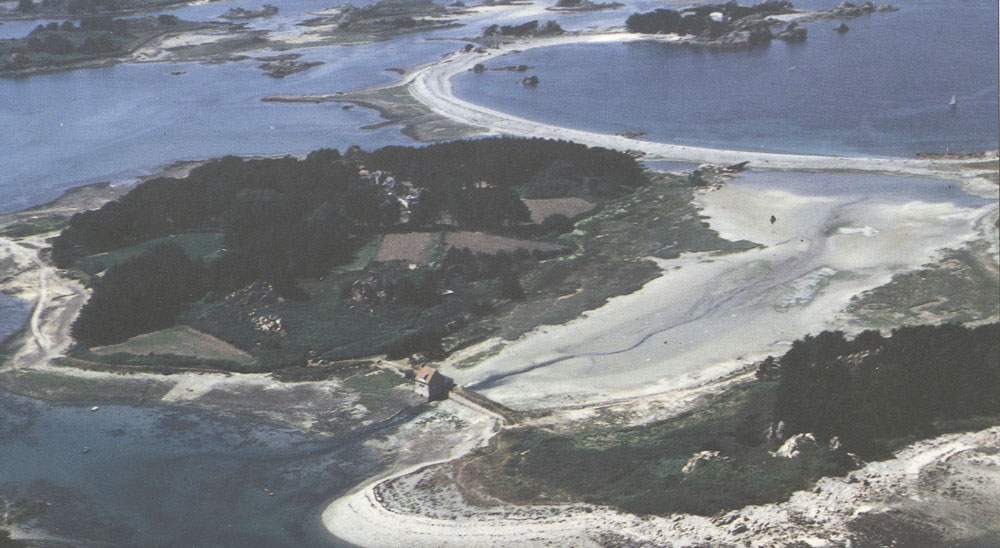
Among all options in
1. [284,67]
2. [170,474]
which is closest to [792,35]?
[284,67]

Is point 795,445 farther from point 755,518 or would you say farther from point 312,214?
point 312,214

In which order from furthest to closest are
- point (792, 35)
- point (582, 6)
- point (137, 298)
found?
point (582, 6) < point (792, 35) < point (137, 298)

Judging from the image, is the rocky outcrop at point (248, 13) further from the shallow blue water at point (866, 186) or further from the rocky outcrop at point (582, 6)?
the shallow blue water at point (866, 186)

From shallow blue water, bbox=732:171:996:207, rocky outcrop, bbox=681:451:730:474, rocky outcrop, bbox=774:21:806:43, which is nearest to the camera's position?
rocky outcrop, bbox=681:451:730:474

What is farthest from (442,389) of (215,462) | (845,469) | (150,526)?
(845,469)

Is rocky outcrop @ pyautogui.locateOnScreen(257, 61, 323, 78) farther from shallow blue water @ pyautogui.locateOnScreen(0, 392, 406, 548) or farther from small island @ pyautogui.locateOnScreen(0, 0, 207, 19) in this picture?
shallow blue water @ pyautogui.locateOnScreen(0, 392, 406, 548)

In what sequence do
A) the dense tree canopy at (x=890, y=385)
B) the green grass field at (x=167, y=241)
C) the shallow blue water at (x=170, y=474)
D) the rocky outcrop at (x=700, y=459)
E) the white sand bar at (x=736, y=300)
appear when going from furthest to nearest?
the green grass field at (x=167, y=241), the white sand bar at (x=736, y=300), the dense tree canopy at (x=890, y=385), the shallow blue water at (x=170, y=474), the rocky outcrop at (x=700, y=459)

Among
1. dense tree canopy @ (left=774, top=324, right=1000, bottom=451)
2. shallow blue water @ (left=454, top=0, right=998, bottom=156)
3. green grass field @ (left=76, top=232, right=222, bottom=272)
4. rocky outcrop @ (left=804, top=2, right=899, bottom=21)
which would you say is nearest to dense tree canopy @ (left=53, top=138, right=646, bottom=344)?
green grass field @ (left=76, top=232, right=222, bottom=272)

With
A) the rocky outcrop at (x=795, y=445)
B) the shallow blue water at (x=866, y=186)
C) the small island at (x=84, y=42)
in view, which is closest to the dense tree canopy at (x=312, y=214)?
the shallow blue water at (x=866, y=186)

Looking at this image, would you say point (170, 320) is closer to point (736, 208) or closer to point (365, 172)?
point (365, 172)
